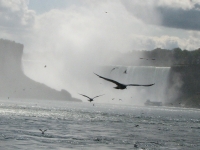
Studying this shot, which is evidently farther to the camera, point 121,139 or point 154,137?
point 154,137

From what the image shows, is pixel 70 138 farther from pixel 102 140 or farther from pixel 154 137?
pixel 154 137

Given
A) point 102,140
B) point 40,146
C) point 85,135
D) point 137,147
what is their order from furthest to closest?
1. point 85,135
2. point 102,140
3. point 137,147
4. point 40,146

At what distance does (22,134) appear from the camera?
64438 mm

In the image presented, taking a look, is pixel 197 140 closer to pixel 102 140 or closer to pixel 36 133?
pixel 102 140

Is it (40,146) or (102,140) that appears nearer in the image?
(40,146)

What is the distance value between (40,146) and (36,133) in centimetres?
1286

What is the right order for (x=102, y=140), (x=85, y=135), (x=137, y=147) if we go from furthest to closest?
(x=85, y=135)
(x=102, y=140)
(x=137, y=147)

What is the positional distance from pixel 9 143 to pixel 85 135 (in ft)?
46.8

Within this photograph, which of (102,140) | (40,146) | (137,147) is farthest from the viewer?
(102,140)

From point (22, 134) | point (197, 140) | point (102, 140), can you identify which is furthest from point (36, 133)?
point (197, 140)

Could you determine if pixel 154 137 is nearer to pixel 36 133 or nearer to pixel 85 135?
pixel 85 135

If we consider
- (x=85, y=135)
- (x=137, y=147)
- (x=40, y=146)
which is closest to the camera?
(x=40, y=146)

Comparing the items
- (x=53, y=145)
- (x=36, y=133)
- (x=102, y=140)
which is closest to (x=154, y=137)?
(x=102, y=140)

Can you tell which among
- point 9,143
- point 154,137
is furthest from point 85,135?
point 9,143
